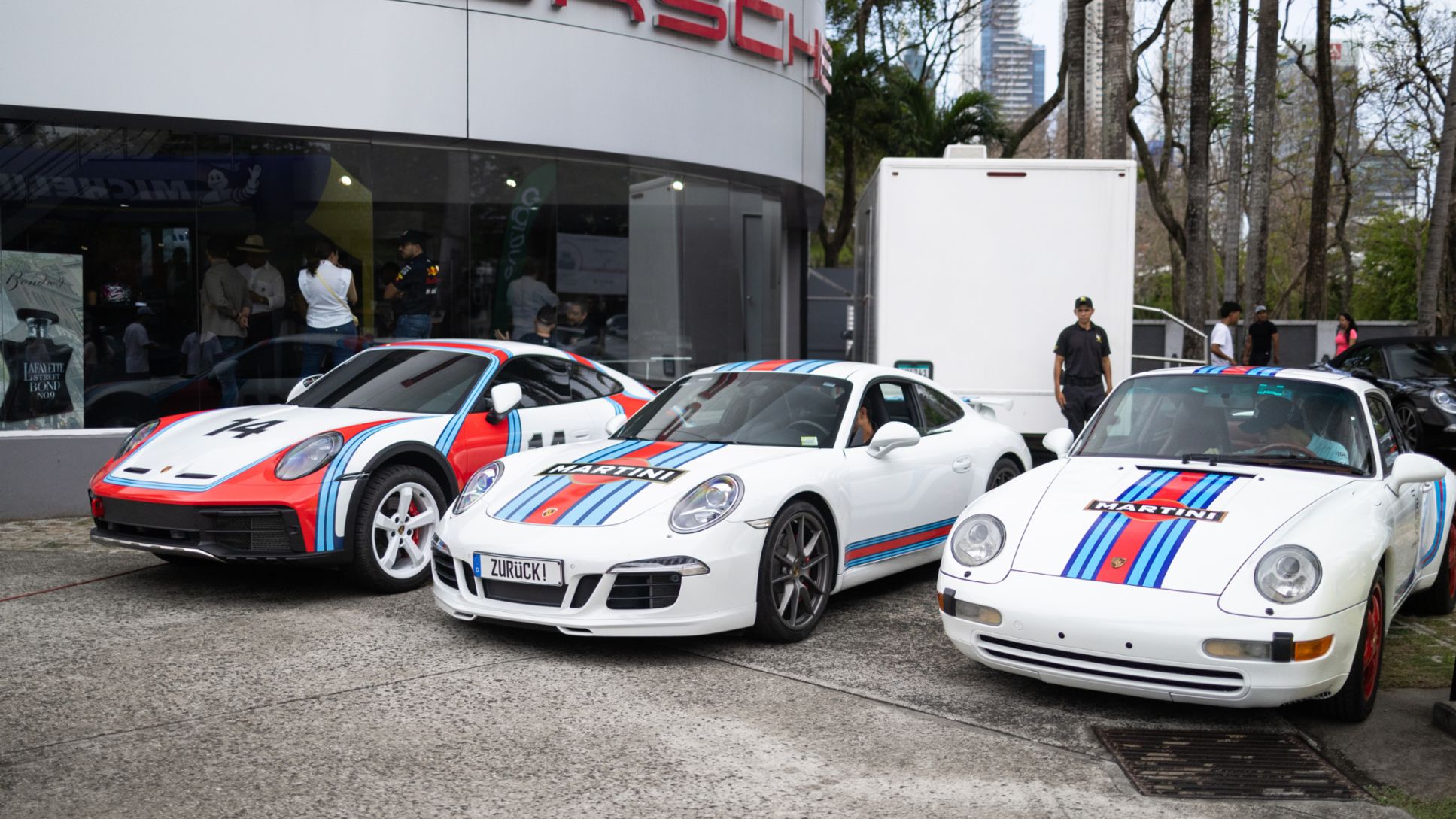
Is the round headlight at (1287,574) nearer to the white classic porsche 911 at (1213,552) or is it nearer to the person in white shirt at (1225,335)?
the white classic porsche 911 at (1213,552)

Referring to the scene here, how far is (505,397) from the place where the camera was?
7.24 meters

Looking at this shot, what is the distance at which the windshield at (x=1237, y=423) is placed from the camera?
18.4 ft

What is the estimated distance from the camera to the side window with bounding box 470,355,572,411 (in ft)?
25.7

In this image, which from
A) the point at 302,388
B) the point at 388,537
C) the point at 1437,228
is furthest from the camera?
the point at 1437,228

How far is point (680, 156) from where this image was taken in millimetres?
13281

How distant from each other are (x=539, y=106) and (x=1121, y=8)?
35.0 ft

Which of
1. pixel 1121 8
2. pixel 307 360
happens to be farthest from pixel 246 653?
Result: pixel 1121 8

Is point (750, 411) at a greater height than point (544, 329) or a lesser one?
lesser

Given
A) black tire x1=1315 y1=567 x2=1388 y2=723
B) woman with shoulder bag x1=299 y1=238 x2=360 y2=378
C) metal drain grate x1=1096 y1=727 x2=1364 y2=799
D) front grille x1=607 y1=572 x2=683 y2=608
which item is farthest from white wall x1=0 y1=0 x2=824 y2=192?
black tire x1=1315 y1=567 x2=1388 y2=723

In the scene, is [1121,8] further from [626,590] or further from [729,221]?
[626,590]

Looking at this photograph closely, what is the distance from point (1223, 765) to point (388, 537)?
438cm

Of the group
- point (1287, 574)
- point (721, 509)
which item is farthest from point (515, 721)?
point (1287, 574)

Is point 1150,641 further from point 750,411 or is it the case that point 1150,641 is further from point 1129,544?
point 750,411

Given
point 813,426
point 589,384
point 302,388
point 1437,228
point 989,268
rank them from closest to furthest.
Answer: point 813,426
point 302,388
point 589,384
point 989,268
point 1437,228
